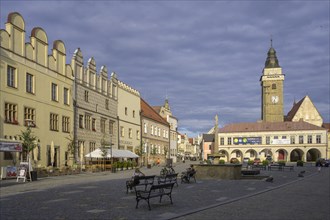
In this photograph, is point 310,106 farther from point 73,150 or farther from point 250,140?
point 73,150

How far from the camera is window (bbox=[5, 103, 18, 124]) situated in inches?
1199

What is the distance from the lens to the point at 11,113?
3116cm

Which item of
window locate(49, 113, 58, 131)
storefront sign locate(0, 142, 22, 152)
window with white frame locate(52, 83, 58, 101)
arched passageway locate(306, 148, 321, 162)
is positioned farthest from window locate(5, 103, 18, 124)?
arched passageway locate(306, 148, 321, 162)

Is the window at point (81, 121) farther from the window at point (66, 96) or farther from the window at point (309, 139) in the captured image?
the window at point (309, 139)

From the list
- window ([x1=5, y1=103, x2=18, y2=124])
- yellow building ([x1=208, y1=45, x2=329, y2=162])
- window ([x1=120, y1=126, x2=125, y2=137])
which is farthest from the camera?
yellow building ([x1=208, y1=45, x2=329, y2=162])

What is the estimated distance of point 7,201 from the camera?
14664mm

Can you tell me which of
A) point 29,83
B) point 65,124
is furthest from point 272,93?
point 29,83

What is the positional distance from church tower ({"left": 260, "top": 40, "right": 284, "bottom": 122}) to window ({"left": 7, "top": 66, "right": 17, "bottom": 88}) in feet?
303

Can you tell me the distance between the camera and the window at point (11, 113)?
30448 millimetres

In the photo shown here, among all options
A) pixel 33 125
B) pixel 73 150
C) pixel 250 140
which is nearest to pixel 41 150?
pixel 33 125

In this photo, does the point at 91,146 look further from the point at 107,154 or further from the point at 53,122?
the point at 53,122

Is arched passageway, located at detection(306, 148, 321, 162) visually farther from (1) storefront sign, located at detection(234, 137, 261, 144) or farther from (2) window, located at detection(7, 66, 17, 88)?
(2) window, located at detection(7, 66, 17, 88)

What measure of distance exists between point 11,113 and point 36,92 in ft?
12.9

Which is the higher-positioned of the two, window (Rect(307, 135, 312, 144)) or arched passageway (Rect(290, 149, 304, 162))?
window (Rect(307, 135, 312, 144))
